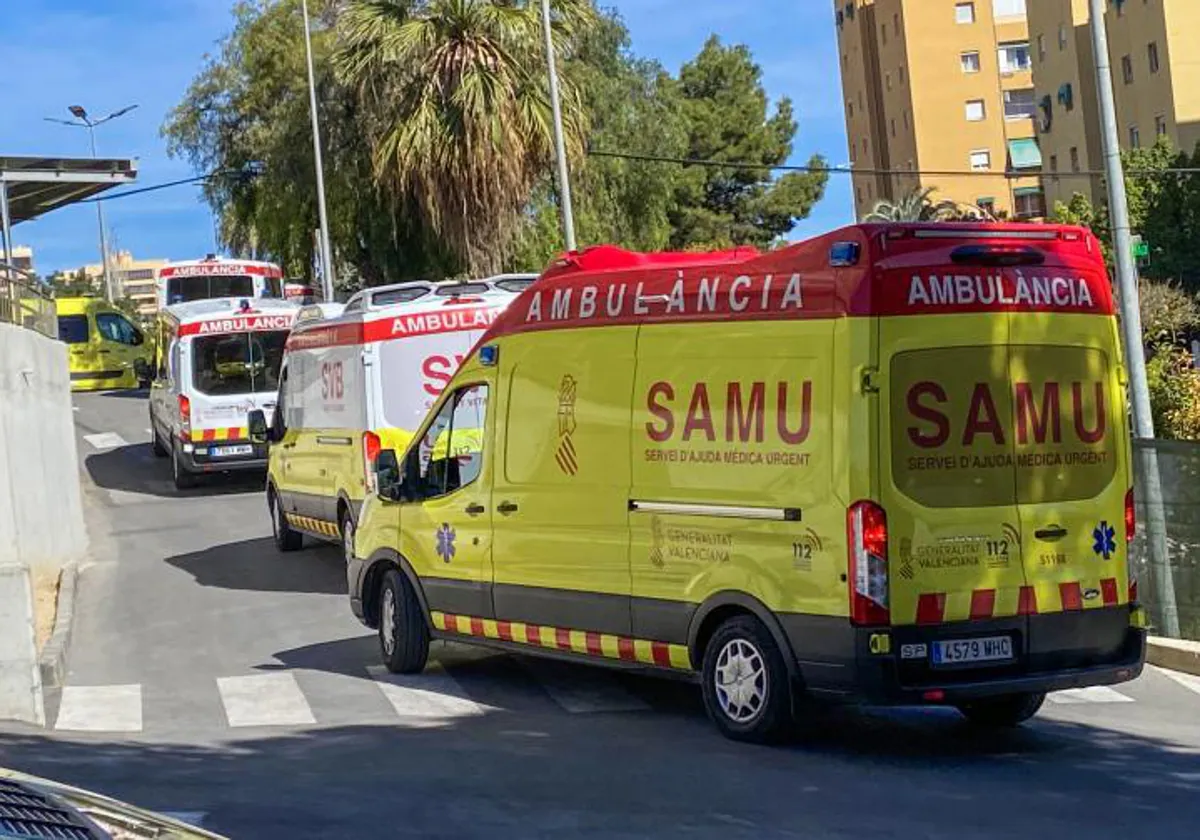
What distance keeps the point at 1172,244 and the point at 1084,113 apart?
1196 centimetres

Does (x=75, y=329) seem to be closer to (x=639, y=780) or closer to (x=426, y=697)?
(x=426, y=697)

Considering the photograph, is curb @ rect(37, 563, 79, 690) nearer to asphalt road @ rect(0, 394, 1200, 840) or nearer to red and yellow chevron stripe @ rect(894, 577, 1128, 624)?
asphalt road @ rect(0, 394, 1200, 840)

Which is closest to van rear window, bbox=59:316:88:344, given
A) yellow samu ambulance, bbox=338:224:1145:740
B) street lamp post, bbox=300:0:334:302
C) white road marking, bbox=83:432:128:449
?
street lamp post, bbox=300:0:334:302

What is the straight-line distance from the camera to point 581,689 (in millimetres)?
10859

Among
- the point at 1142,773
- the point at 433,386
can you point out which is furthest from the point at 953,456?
the point at 433,386

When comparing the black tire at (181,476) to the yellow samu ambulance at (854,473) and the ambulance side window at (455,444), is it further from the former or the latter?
the yellow samu ambulance at (854,473)

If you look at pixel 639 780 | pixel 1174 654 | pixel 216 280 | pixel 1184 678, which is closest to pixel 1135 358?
pixel 1174 654

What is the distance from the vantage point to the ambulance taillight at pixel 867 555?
8.01m

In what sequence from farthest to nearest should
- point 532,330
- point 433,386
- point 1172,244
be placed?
point 1172,244, point 433,386, point 532,330

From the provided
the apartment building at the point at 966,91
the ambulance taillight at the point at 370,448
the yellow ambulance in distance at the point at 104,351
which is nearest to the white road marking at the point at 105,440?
→ the yellow ambulance in distance at the point at 104,351

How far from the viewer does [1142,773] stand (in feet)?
27.0

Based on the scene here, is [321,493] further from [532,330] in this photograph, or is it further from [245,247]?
[245,247]

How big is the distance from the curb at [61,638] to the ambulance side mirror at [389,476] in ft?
8.12

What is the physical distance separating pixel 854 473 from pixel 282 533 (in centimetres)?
1091
